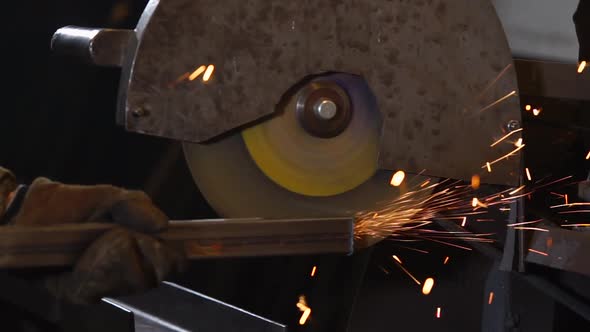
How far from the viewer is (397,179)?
5.41ft

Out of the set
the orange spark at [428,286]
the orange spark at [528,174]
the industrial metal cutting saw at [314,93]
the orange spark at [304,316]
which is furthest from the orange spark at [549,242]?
the orange spark at [304,316]

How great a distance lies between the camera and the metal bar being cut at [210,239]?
1255mm

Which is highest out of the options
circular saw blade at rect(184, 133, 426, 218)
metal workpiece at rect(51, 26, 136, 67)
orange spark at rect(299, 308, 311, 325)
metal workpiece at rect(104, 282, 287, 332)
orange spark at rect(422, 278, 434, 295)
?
metal workpiece at rect(51, 26, 136, 67)

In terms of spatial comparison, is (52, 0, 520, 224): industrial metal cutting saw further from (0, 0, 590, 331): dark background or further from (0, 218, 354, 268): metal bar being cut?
(0, 0, 590, 331): dark background

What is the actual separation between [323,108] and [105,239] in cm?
44

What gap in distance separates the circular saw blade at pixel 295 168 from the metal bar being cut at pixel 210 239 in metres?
0.15

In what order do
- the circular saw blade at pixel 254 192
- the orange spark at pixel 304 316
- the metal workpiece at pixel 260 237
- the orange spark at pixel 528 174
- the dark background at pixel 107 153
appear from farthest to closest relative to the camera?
the orange spark at pixel 304 316
the dark background at pixel 107 153
the orange spark at pixel 528 174
the circular saw blade at pixel 254 192
the metal workpiece at pixel 260 237

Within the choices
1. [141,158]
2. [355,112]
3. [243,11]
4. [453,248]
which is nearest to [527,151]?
→ [453,248]

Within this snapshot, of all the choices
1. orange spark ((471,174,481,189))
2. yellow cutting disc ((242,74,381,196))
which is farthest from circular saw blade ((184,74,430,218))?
orange spark ((471,174,481,189))

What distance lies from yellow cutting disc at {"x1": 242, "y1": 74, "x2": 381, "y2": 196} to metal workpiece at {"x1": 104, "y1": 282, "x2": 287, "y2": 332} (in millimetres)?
502

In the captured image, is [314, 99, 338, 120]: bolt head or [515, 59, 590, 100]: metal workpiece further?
[515, 59, 590, 100]: metal workpiece

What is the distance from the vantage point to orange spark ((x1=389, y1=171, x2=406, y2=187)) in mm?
1645

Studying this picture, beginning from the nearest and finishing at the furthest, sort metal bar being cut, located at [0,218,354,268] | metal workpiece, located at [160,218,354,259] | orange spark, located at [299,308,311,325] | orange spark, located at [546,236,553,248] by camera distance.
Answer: metal bar being cut, located at [0,218,354,268], metal workpiece, located at [160,218,354,259], orange spark, located at [546,236,553,248], orange spark, located at [299,308,311,325]

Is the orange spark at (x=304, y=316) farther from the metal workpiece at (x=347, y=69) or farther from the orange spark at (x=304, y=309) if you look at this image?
the metal workpiece at (x=347, y=69)
